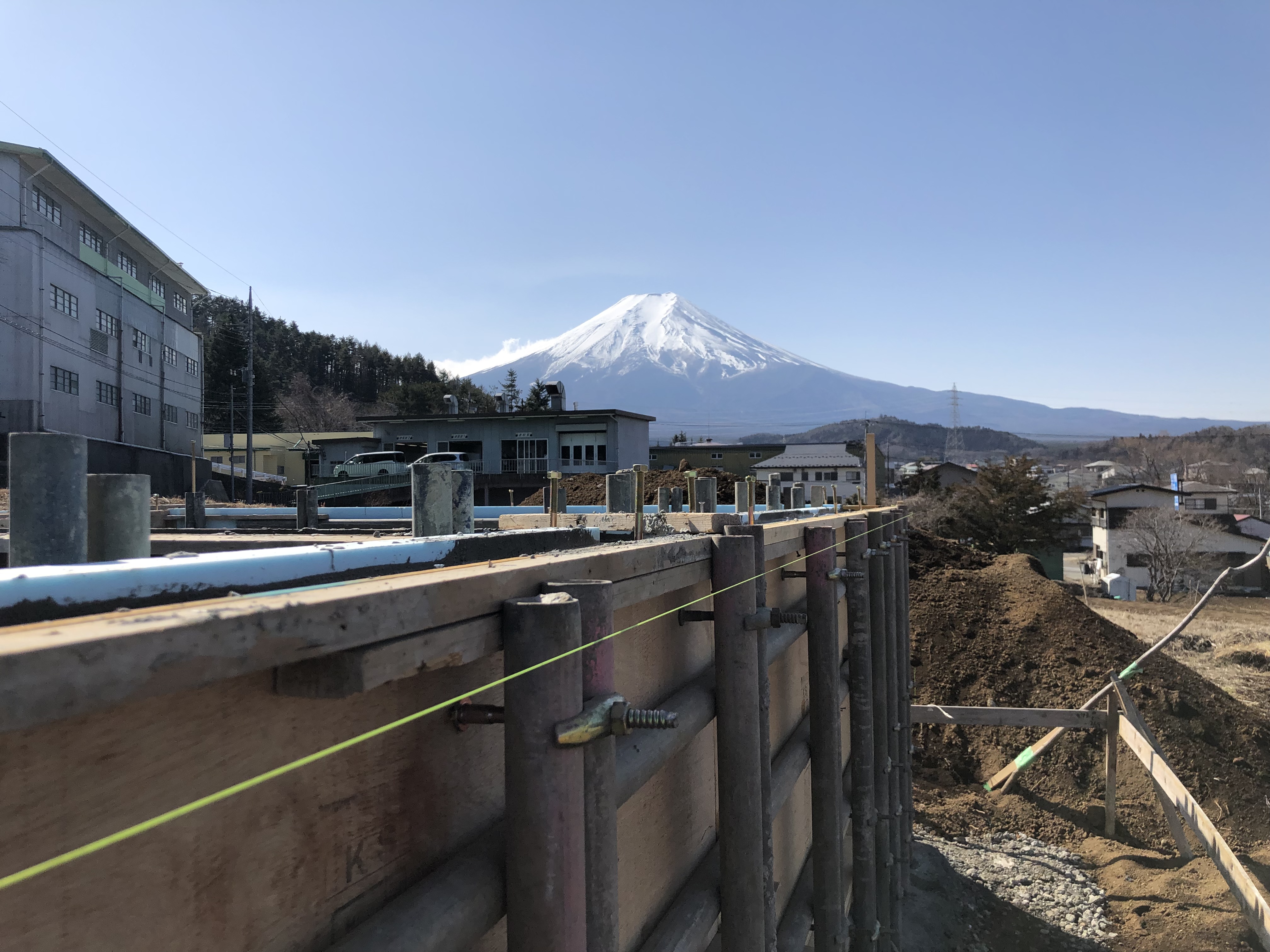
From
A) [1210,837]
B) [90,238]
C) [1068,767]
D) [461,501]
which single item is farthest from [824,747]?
[90,238]

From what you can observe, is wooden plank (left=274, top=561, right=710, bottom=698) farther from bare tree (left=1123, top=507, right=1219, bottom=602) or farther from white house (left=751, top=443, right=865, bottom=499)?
white house (left=751, top=443, right=865, bottom=499)

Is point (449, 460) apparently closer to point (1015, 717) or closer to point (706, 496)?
point (1015, 717)

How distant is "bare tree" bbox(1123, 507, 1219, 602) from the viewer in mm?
38406

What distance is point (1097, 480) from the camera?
90.3 m

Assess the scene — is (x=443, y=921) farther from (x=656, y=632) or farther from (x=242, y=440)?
(x=242, y=440)

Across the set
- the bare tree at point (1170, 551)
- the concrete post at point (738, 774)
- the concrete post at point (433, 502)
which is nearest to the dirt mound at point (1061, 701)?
the concrete post at point (738, 774)

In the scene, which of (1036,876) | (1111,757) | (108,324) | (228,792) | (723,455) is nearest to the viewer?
(228,792)

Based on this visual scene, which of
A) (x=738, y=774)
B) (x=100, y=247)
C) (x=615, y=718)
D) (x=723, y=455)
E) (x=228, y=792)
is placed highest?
(x=100, y=247)

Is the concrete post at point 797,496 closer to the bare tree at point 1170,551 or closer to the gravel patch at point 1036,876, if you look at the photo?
the gravel patch at point 1036,876

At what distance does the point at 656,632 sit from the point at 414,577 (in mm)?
1867

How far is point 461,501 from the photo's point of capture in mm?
3625

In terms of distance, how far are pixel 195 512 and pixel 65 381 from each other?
26.8 metres

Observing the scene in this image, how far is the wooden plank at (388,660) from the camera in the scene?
142cm

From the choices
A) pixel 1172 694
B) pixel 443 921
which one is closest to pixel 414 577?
pixel 443 921
